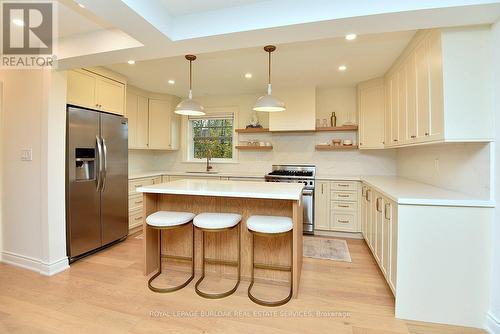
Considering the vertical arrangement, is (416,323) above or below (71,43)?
below

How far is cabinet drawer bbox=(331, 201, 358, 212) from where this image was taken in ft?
12.3

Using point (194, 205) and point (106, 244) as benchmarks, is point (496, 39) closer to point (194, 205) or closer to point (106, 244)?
point (194, 205)

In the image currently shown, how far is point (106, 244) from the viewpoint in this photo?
321 centimetres

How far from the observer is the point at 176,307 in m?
2.05

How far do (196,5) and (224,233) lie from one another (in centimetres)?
205

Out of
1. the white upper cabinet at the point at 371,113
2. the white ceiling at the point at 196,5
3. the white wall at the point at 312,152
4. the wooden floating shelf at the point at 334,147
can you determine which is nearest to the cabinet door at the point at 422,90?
the white upper cabinet at the point at 371,113

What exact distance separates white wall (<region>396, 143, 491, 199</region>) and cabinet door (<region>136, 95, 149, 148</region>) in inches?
166

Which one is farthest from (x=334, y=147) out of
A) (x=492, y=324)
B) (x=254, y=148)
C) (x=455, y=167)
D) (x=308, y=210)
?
(x=492, y=324)

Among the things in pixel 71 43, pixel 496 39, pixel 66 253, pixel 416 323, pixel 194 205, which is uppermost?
pixel 71 43

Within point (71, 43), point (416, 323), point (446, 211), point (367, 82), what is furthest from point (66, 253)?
point (367, 82)

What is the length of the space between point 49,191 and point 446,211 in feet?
11.8

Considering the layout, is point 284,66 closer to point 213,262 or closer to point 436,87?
point 436,87

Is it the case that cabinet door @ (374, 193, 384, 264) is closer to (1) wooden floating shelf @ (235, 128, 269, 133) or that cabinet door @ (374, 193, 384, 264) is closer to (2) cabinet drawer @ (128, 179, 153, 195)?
(1) wooden floating shelf @ (235, 128, 269, 133)

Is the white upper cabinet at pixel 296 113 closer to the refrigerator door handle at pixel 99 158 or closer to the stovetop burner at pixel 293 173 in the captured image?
the stovetop burner at pixel 293 173
